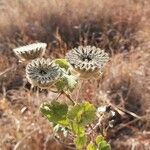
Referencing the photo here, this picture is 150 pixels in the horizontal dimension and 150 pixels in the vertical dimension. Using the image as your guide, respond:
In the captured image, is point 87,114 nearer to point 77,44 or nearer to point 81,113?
point 81,113

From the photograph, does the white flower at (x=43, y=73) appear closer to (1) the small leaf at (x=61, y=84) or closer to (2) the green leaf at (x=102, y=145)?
(1) the small leaf at (x=61, y=84)

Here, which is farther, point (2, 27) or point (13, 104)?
point (2, 27)

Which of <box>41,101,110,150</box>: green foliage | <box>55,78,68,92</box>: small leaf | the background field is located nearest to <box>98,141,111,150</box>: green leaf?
<box>41,101,110,150</box>: green foliage

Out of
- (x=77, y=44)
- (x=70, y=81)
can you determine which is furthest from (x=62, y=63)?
(x=77, y=44)

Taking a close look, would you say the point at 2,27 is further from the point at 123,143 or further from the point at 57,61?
the point at 57,61

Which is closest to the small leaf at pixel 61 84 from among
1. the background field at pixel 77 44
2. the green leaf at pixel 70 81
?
the green leaf at pixel 70 81

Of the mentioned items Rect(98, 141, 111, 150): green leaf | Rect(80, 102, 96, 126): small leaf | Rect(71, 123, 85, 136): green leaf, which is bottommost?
Rect(98, 141, 111, 150): green leaf

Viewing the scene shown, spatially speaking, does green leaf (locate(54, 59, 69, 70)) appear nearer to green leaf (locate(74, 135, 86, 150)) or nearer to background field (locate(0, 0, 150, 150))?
green leaf (locate(74, 135, 86, 150))

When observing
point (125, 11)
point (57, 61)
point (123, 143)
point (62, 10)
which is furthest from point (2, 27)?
point (57, 61)
